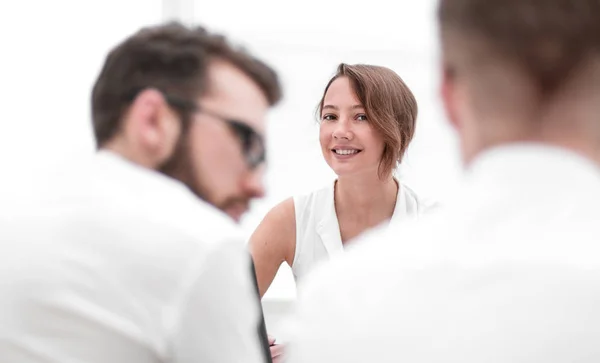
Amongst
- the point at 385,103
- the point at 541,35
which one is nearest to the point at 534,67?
the point at 541,35

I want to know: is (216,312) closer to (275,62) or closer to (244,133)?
(244,133)

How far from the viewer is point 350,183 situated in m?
3.14

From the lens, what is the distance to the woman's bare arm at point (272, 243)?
118 inches

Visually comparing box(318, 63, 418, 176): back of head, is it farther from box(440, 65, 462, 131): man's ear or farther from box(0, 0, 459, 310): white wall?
box(440, 65, 462, 131): man's ear

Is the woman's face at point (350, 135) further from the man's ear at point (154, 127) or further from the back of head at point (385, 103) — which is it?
the man's ear at point (154, 127)

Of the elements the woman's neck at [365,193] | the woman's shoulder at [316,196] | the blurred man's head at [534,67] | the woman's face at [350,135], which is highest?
the woman's face at [350,135]

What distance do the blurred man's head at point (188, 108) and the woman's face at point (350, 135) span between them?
1.76m

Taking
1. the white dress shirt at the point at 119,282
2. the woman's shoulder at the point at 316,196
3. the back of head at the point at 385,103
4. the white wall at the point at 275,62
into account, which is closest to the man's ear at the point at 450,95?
the white dress shirt at the point at 119,282

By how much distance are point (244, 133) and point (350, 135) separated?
1806 millimetres

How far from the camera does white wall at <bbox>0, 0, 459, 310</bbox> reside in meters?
4.05

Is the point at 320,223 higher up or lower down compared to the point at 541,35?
higher up

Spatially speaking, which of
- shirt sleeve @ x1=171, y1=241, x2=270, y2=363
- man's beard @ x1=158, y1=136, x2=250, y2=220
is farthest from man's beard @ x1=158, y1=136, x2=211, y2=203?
shirt sleeve @ x1=171, y1=241, x2=270, y2=363

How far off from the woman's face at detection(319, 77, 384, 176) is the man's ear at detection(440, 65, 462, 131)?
203 cm

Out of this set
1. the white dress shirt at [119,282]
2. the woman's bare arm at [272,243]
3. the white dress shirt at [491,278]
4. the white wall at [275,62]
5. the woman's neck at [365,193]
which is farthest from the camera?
the white wall at [275,62]
